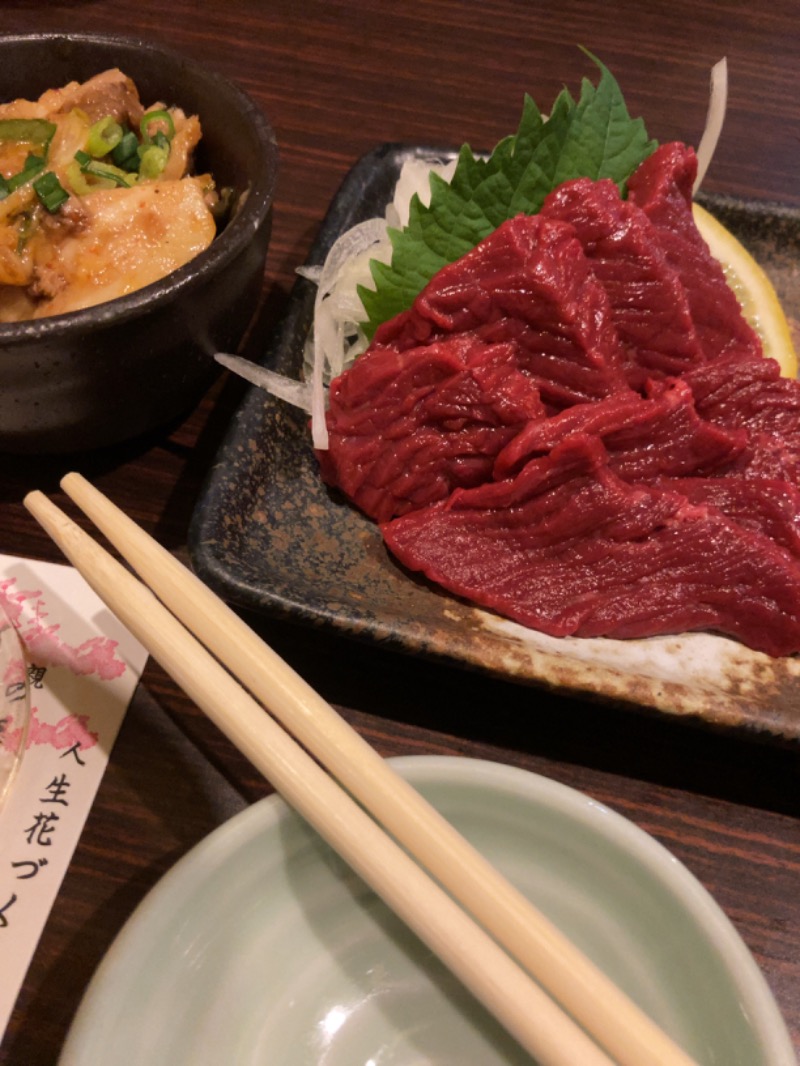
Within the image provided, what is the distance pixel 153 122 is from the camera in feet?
6.14

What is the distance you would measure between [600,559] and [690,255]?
2.83ft

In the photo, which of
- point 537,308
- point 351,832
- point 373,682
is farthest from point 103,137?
point 351,832

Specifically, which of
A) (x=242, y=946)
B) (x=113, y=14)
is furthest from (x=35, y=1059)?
(x=113, y=14)

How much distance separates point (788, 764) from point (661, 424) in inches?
30.9

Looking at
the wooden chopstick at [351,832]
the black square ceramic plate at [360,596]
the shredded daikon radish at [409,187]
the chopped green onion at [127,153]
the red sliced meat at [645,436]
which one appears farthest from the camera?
the shredded daikon radish at [409,187]

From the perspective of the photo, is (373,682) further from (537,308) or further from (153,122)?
(153,122)

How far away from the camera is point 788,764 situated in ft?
5.05

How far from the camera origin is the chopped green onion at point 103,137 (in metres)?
1.81

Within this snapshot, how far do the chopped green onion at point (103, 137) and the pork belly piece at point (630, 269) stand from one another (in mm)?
1056

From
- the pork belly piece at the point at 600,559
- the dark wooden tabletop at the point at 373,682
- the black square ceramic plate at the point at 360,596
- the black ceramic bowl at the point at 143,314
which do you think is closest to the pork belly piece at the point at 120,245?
the black ceramic bowl at the point at 143,314

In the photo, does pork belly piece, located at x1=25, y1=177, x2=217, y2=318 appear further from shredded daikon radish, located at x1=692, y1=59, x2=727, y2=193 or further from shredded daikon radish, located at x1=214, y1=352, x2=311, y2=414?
shredded daikon radish, located at x1=692, y1=59, x2=727, y2=193

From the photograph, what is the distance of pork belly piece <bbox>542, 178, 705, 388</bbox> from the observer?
183 cm

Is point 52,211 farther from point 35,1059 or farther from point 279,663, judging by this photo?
point 35,1059

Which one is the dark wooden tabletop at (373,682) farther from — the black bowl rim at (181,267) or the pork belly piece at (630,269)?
the pork belly piece at (630,269)
